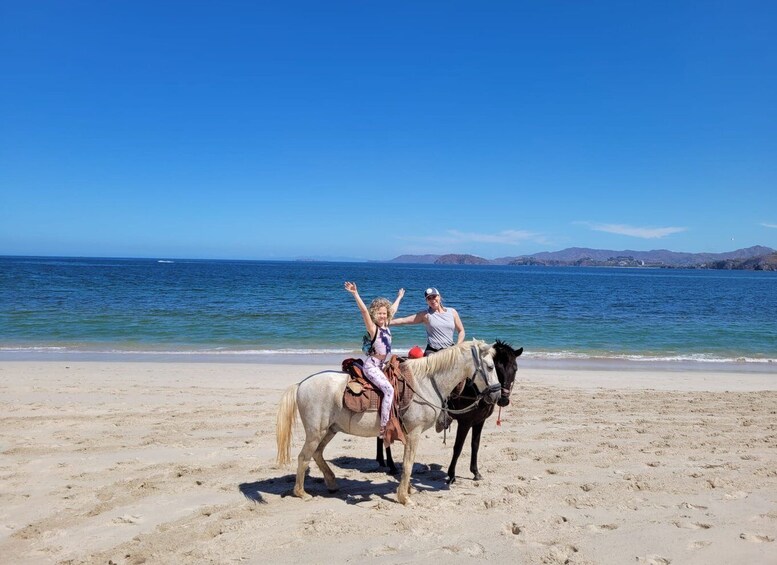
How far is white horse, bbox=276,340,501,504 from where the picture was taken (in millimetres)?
4656

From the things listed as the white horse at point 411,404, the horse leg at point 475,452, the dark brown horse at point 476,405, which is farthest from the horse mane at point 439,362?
the horse leg at point 475,452

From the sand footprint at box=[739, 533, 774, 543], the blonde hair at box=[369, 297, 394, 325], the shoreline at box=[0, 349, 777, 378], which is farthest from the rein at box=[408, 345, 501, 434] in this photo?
the shoreline at box=[0, 349, 777, 378]

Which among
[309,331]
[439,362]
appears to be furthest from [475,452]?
[309,331]

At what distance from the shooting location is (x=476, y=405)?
16.3 feet

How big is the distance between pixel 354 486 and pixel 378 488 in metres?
0.26

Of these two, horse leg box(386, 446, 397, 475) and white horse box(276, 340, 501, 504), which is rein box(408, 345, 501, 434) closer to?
white horse box(276, 340, 501, 504)

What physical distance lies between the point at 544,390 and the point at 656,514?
17.9 ft

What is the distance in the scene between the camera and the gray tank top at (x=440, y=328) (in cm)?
556

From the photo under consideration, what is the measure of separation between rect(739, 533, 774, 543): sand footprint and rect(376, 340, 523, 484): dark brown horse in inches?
85.0

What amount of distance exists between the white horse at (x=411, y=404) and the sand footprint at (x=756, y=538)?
226 centimetres

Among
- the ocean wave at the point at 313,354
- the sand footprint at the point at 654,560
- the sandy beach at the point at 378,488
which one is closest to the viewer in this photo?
the sand footprint at the point at 654,560

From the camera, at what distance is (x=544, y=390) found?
9875mm

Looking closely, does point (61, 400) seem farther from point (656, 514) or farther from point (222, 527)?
point (656, 514)

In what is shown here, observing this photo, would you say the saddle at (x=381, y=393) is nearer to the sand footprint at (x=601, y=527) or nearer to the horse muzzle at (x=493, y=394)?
the horse muzzle at (x=493, y=394)
